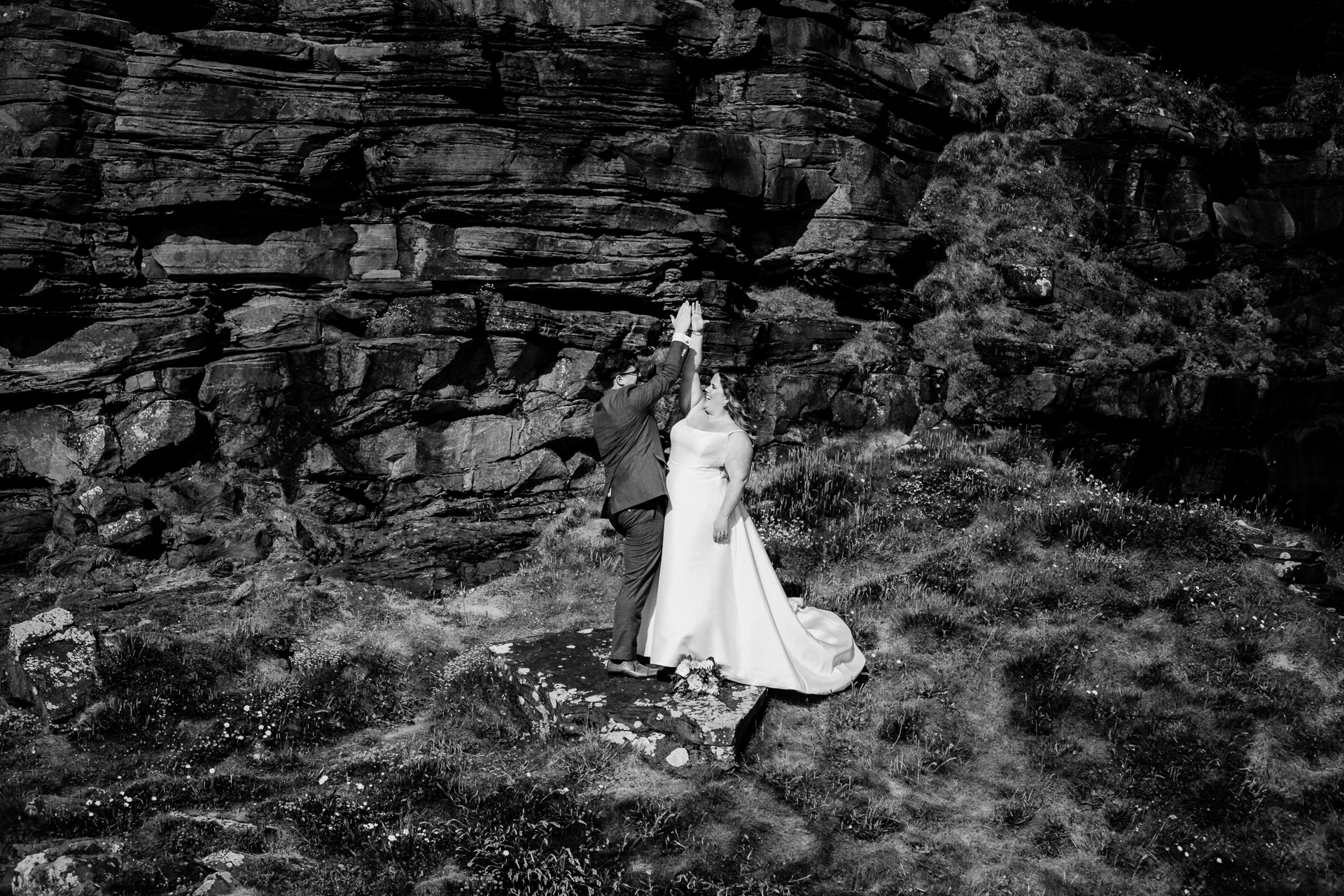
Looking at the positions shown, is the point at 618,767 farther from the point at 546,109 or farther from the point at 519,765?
the point at 546,109

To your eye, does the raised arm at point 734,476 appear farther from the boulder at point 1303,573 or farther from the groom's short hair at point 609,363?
the boulder at point 1303,573

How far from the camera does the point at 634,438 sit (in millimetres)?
8523

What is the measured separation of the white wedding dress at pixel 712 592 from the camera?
27.7ft

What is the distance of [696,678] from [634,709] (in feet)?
1.91

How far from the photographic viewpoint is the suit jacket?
8.36 metres

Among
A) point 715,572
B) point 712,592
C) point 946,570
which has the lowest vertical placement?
point 946,570

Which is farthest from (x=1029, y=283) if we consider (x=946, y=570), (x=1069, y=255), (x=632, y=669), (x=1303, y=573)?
(x=632, y=669)

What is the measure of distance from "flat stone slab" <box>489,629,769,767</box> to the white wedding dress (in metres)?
0.28

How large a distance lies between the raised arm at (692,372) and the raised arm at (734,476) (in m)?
0.48

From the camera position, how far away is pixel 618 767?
7910 millimetres

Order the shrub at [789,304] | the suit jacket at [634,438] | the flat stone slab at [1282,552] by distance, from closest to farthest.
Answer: the suit jacket at [634,438], the flat stone slab at [1282,552], the shrub at [789,304]

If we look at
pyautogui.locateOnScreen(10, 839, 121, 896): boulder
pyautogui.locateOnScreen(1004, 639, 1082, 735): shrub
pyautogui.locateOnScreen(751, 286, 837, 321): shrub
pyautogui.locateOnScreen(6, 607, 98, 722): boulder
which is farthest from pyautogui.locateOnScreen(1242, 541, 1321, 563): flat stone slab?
pyautogui.locateOnScreen(6, 607, 98, 722): boulder

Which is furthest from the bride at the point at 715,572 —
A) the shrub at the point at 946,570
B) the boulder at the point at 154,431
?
the boulder at the point at 154,431

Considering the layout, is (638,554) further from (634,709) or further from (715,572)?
(634,709)
